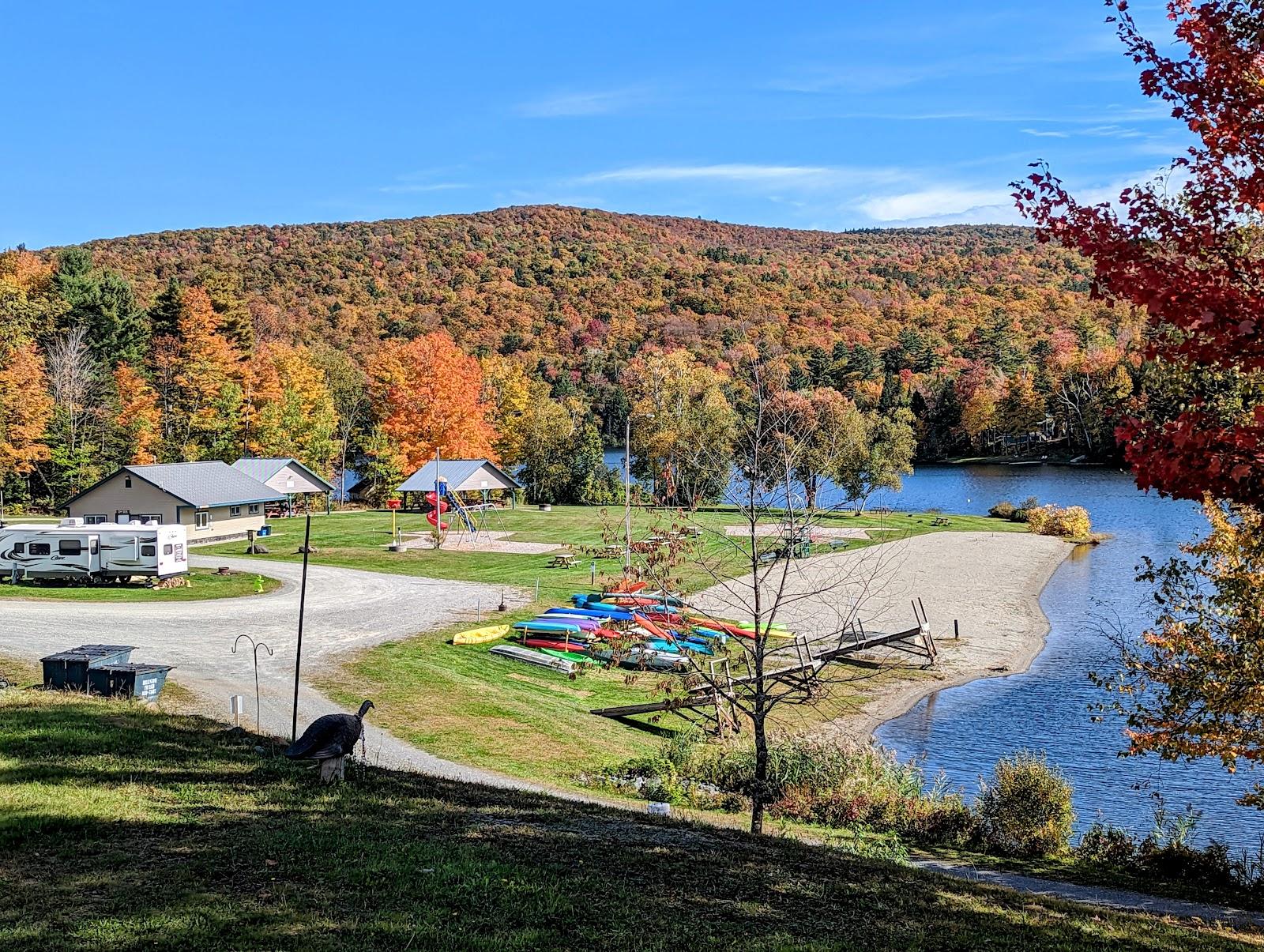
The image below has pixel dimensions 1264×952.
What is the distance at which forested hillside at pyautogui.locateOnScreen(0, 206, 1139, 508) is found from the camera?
59.8 metres

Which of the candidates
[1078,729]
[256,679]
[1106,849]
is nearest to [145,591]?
[256,679]

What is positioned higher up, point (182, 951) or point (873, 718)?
point (182, 951)

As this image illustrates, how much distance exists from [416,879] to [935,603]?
33860 millimetres

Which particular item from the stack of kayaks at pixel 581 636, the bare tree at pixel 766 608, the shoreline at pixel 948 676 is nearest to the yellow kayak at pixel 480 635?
the stack of kayaks at pixel 581 636

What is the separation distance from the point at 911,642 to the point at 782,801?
1630 centimetres

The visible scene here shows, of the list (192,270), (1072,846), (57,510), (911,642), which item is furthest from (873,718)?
(192,270)

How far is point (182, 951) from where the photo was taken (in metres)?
6.78

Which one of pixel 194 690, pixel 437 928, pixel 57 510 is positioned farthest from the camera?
pixel 57 510

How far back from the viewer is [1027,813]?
15.4m

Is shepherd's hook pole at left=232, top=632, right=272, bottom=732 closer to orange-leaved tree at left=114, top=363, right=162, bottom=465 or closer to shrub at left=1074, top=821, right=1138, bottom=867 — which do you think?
shrub at left=1074, top=821, right=1138, bottom=867

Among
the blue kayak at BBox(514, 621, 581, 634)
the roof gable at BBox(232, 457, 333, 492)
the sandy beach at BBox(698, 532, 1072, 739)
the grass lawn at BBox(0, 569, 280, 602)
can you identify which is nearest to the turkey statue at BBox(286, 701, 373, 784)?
the sandy beach at BBox(698, 532, 1072, 739)

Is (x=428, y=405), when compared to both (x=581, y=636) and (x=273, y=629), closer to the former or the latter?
(x=273, y=629)

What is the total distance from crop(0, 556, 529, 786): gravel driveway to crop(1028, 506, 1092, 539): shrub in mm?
36581

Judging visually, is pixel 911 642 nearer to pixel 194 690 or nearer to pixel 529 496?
pixel 194 690
